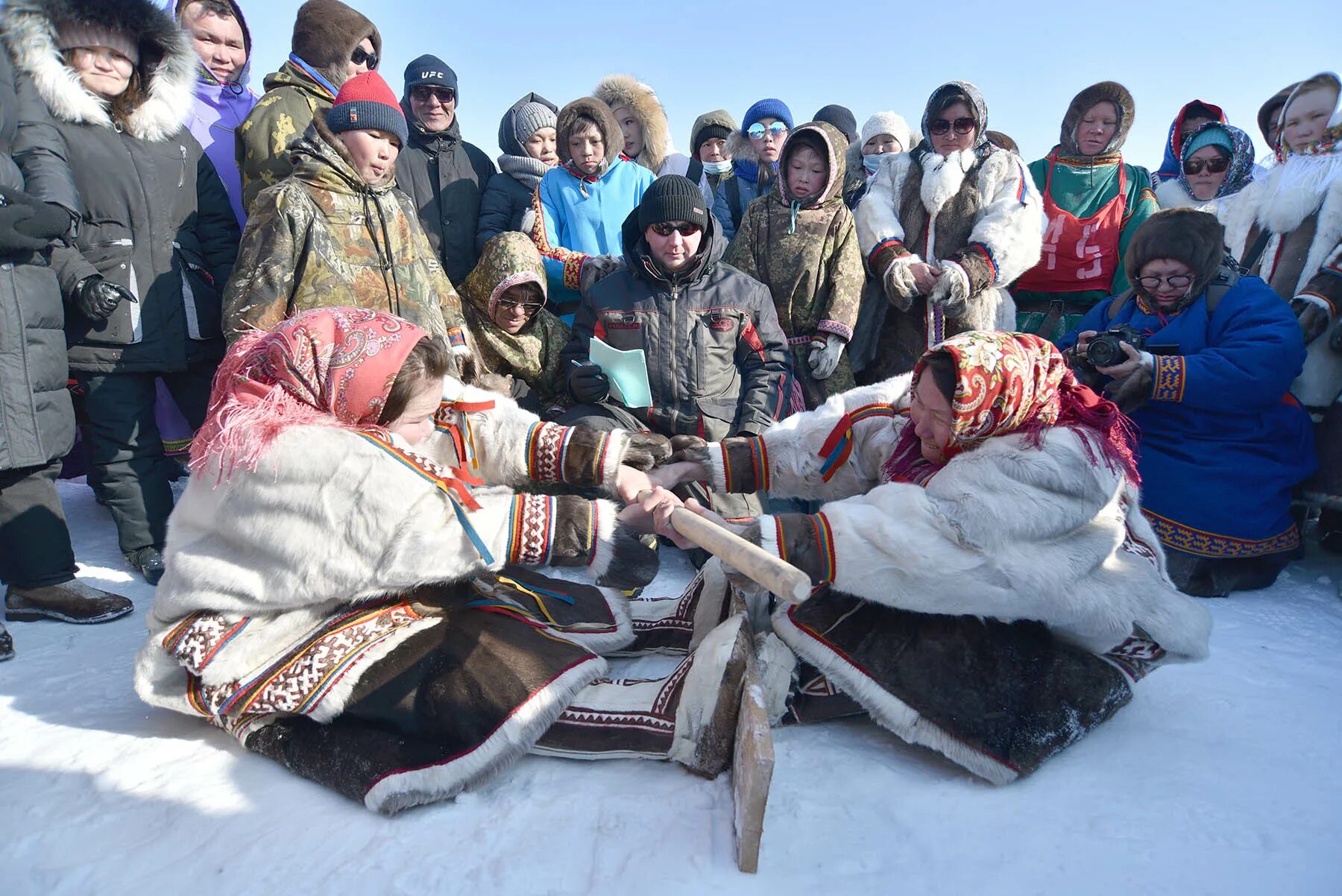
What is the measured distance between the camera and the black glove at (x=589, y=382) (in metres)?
3.19

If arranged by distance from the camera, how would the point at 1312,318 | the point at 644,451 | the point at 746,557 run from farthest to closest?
the point at 1312,318, the point at 644,451, the point at 746,557

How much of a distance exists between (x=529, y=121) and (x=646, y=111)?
132cm

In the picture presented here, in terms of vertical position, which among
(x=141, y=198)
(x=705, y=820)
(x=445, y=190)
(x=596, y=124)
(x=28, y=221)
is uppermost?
(x=596, y=124)

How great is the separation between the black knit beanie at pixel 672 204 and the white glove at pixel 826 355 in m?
0.87

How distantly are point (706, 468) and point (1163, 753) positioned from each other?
1447mm

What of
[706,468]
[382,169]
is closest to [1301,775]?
[706,468]

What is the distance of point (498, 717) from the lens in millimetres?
1734

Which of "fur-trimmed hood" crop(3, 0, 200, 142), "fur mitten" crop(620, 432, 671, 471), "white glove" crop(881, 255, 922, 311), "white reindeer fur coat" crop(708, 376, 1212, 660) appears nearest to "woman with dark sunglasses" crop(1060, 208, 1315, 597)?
"white glove" crop(881, 255, 922, 311)

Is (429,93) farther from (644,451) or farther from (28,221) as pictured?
(644,451)

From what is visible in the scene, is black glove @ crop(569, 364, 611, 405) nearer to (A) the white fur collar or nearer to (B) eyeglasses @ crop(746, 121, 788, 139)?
(A) the white fur collar

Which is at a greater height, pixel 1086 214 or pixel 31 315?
pixel 1086 214

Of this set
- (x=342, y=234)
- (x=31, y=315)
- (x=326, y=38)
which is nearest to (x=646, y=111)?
(x=326, y=38)

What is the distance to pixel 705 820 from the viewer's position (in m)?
1.62

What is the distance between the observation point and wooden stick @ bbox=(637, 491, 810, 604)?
1.49 metres
